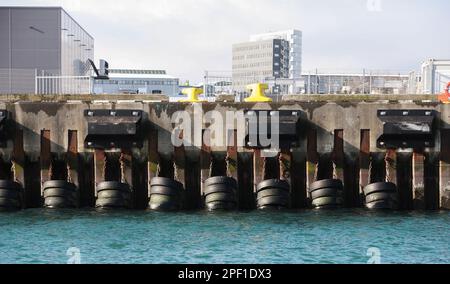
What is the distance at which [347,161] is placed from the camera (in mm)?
25438

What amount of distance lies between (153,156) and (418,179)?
8.49m

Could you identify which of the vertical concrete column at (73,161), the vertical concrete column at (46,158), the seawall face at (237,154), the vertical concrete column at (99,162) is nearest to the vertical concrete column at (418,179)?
the seawall face at (237,154)

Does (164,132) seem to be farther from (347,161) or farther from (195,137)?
(347,161)

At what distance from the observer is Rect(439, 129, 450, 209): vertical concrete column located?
2534 centimetres

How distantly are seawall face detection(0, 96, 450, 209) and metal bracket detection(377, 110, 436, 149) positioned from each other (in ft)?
0.57

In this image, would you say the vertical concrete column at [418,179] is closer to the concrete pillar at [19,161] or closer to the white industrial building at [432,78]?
the concrete pillar at [19,161]

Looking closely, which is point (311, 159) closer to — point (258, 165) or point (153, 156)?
point (258, 165)

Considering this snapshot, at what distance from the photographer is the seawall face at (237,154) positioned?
2533cm

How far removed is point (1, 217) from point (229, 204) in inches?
276

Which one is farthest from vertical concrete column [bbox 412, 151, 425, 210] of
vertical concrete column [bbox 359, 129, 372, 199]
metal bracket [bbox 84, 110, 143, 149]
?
metal bracket [bbox 84, 110, 143, 149]

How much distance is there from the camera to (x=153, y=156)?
2545 centimetres

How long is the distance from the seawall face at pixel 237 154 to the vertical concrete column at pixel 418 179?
1.3 inches

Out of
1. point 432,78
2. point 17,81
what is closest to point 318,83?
point 432,78
